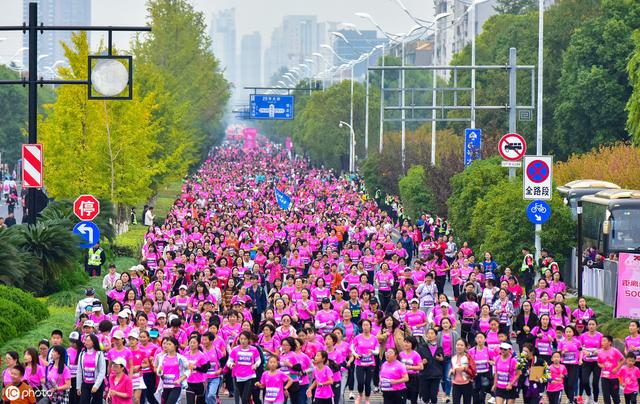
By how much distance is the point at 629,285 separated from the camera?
23.6m

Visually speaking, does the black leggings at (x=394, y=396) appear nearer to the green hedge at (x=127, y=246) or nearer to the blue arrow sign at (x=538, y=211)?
the blue arrow sign at (x=538, y=211)

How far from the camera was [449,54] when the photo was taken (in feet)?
542

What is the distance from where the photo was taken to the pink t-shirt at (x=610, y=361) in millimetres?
19438

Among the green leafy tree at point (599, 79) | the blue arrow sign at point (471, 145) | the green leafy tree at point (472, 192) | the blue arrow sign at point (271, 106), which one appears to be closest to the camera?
the green leafy tree at point (472, 192)

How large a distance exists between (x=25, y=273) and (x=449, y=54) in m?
141

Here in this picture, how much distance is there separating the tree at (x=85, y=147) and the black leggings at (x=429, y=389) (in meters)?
26.9

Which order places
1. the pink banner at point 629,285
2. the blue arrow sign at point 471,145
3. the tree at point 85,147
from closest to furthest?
1. the pink banner at point 629,285
2. the tree at point 85,147
3. the blue arrow sign at point 471,145

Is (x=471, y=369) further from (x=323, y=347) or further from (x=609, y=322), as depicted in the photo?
(x=609, y=322)

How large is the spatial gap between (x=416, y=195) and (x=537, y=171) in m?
26.9

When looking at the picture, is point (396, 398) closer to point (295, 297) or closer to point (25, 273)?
point (295, 297)

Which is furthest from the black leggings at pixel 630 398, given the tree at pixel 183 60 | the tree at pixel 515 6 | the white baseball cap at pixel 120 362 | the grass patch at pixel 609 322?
the tree at pixel 515 6

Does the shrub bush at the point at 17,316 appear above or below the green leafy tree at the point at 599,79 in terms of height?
below

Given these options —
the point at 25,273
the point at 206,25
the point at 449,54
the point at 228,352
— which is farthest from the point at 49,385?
the point at 449,54

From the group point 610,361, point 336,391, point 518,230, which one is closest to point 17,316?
point 336,391
